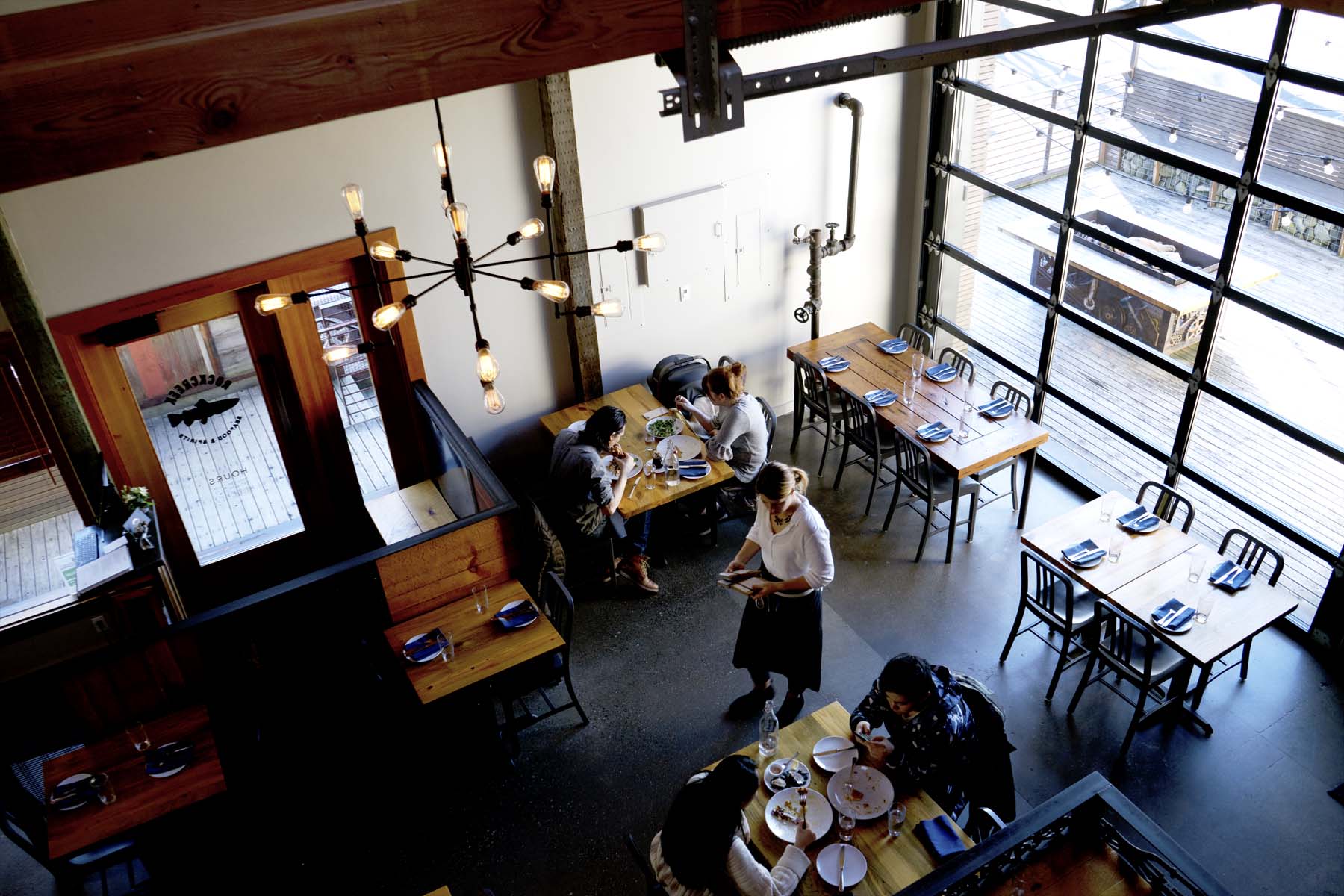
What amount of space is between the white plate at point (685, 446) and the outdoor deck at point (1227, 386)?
9.55ft

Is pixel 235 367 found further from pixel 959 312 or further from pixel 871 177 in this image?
pixel 959 312

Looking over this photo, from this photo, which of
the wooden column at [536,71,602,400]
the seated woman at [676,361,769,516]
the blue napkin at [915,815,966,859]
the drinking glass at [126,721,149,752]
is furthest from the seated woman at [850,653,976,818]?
the wooden column at [536,71,602,400]

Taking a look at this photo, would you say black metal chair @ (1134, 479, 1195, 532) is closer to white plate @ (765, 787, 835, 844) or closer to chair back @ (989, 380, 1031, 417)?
chair back @ (989, 380, 1031, 417)

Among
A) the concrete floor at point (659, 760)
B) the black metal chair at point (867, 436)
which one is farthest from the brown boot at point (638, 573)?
the black metal chair at point (867, 436)

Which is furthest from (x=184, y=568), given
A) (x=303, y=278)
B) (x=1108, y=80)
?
(x=1108, y=80)

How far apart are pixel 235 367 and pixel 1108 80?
6.28 meters

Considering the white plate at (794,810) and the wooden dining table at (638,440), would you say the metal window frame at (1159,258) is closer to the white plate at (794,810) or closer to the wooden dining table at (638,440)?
the wooden dining table at (638,440)

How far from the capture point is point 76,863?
5.14 m

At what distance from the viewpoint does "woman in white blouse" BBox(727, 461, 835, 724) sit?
17.7ft

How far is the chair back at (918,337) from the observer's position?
8.72 metres

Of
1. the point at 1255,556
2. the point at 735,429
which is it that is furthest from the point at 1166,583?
the point at 735,429

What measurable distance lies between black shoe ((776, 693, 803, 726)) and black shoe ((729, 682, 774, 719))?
137mm

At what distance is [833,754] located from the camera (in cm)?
493

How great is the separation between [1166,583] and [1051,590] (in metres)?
0.64
